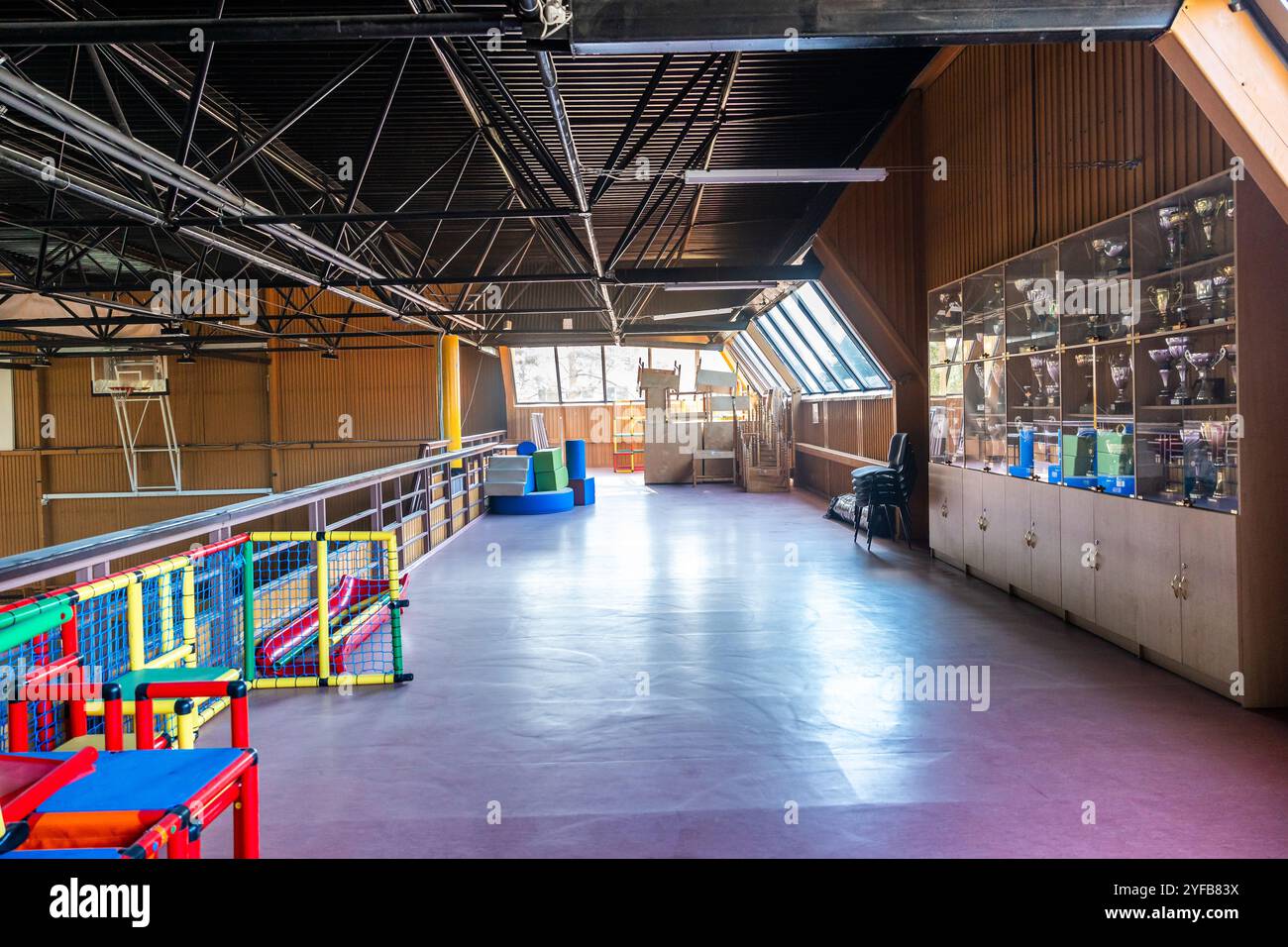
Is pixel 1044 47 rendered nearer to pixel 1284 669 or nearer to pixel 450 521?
pixel 1284 669

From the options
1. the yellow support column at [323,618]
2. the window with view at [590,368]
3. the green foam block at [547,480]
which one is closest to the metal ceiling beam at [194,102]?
the yellow support column at [323,618]

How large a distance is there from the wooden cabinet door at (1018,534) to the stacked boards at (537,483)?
27.9 ft

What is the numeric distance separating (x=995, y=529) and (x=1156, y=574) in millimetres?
2354

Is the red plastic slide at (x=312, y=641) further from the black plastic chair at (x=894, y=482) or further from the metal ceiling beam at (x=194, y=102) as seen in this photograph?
the black plastic chair at (x=894, y=482)

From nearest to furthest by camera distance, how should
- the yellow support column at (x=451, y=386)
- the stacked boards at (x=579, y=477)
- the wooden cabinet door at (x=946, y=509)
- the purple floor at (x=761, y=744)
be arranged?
the purple floor at (x=761, y=744), the wooden cabinet door at (x=946, y=509), the stacked boards at (x=579, y=477), the yellow support column at (x=451, y=386)

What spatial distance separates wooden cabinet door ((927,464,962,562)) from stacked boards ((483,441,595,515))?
701 centimetres

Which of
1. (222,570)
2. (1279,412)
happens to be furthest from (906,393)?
(222,570)

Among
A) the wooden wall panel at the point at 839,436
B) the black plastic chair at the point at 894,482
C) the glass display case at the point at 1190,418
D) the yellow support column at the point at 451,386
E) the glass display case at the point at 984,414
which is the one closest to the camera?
the glass display case at the point at 1190,418

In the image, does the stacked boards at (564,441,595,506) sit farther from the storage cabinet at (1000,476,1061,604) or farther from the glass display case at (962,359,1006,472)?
the storage cabinet at (1000,476,1061,604)

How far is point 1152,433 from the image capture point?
526 cm

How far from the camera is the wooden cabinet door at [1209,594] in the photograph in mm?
4402

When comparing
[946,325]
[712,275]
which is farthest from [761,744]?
[712,275]

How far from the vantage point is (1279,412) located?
4.34 meters

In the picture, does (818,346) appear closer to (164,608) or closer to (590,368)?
(590,368)
